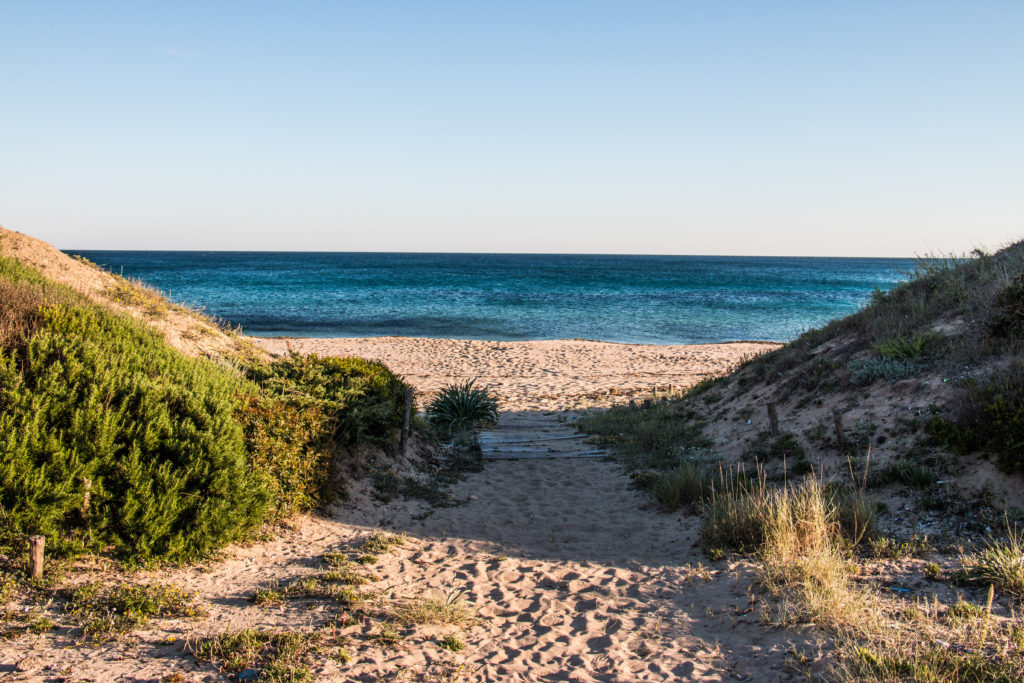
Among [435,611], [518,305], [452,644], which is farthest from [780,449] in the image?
[518,305]

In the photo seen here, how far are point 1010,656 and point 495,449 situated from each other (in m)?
8.64

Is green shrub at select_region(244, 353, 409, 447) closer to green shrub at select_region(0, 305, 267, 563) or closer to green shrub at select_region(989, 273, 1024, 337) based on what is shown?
green shrub at select_region(0, 305, 267, 563)

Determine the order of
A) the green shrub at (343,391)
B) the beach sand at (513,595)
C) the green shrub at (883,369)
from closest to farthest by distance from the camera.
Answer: the beach sand at (513,595) → the green shrub at (343,391) → the green shrub at (883,369)

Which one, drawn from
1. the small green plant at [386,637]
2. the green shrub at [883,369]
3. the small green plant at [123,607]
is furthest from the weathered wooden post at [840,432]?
the small green plant at [123,607]

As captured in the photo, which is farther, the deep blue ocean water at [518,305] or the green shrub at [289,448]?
the deep blue ocean water at [518,305]

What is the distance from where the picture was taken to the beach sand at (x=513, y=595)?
4648mm

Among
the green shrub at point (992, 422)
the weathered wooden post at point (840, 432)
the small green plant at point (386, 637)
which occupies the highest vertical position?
the green shrub at point (992, 422)

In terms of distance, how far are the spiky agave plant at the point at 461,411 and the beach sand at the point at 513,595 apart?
8.78 feet

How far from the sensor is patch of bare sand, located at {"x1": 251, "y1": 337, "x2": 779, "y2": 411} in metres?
17.9

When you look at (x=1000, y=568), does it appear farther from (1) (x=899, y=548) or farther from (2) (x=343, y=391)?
(2) (x=343, y=391)

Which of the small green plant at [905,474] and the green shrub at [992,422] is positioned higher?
the green shrub at [992,422]

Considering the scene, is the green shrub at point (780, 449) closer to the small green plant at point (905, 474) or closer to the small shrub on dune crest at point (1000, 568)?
the small green plant at point (905, 474)

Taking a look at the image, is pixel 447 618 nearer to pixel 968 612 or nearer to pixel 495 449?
pixel 968 612

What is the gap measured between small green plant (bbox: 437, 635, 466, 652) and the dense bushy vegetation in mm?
2760
